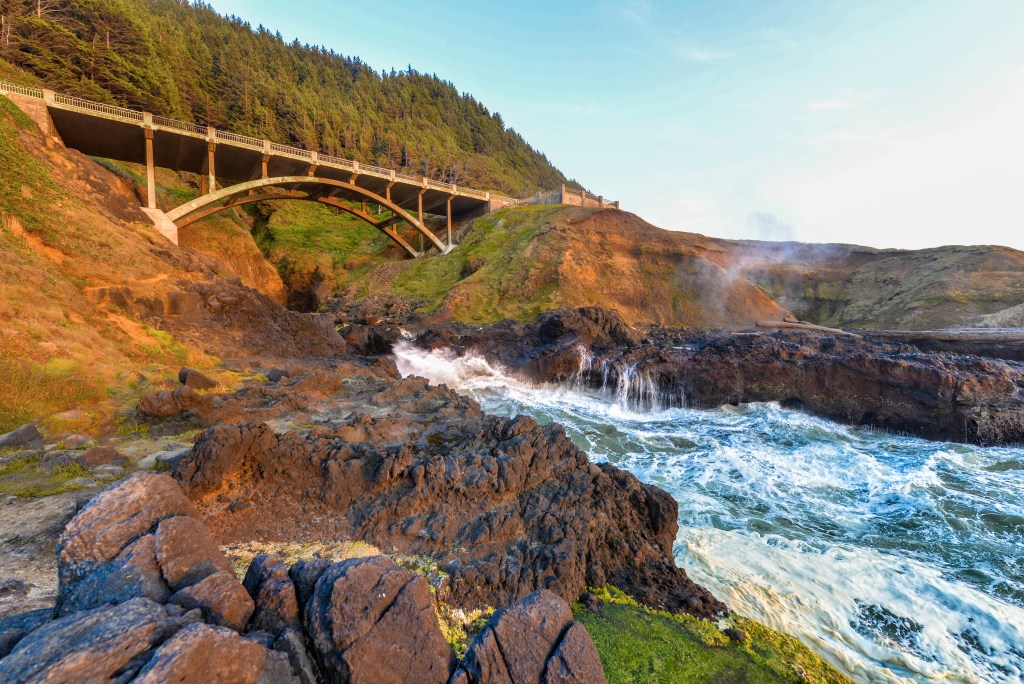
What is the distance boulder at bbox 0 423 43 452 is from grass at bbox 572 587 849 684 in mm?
7557

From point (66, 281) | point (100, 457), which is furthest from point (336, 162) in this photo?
point (100, 457)

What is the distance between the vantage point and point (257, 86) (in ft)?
183

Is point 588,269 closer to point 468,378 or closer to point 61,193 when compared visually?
point 468,378

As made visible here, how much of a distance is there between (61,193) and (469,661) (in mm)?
18234

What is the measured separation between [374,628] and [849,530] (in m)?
8.32

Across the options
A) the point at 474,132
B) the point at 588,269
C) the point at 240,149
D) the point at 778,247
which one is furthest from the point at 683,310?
the point at 474,132

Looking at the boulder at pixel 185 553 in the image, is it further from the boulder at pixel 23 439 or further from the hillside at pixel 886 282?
the hillside at pixel 886 282

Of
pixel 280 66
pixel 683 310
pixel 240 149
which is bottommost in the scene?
pixel 683 310

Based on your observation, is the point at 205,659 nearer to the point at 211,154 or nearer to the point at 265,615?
the point at 265,615

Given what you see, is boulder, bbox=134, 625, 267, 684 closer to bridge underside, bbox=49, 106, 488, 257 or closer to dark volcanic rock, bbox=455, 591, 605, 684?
dark volcanic rock, bbox=455, 591, 605, 684

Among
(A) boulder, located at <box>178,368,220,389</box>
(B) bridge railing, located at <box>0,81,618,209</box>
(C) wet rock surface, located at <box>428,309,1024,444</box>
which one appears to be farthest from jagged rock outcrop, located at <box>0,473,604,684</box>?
(B) bridge railing, located at <box>0,81,618,209</box>

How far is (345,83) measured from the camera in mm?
81875

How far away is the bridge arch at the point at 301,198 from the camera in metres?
27.4

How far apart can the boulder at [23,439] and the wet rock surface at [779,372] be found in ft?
46.5
